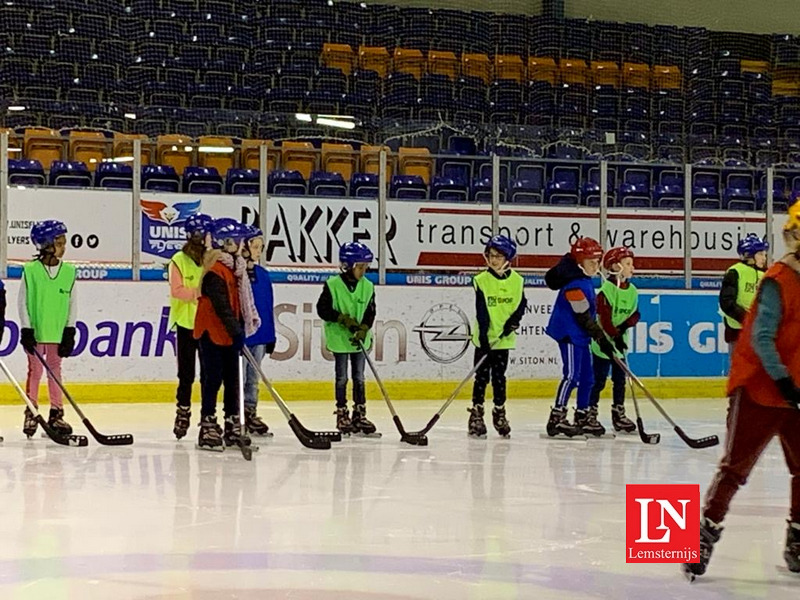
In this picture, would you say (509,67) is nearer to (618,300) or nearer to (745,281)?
(618,300)

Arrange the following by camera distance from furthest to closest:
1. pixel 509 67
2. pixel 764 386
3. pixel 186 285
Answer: pixel 509 67 < pixel 186 285 < pixel 764 386

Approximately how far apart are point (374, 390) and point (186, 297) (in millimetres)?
4148

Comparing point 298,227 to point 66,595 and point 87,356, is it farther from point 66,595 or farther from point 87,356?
point 66,595

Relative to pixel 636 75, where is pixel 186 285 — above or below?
below

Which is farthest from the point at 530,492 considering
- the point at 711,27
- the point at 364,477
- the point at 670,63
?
the point at 711,27

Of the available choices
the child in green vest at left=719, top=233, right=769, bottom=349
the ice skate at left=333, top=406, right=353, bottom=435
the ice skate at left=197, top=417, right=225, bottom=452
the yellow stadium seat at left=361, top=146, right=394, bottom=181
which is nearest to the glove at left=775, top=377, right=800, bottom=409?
the child in green vest at left=719, top=233, right=769, bottom=349

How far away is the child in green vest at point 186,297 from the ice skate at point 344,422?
108cm

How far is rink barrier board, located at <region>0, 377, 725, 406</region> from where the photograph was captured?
10.6m

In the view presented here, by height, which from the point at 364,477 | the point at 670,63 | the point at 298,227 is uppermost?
the point at 670,63

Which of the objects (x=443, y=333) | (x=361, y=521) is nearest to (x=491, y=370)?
(x=443, y=333)

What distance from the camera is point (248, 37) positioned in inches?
624

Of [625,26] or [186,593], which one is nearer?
[186,593]

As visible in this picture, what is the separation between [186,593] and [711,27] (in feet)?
54.8

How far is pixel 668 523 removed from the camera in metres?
3.71
